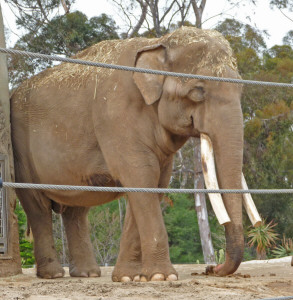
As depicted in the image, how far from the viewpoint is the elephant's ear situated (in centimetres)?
660

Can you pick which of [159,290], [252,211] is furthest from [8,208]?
[252,211]

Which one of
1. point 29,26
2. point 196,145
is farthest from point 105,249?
point 29,26

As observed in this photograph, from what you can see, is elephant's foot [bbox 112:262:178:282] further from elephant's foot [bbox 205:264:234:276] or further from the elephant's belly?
the elephant's belly

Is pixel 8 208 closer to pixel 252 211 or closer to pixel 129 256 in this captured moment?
pixel 129 256

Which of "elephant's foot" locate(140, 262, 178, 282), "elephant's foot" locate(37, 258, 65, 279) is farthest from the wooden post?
"elephant's foot" locate(140, 262, 178, 282)

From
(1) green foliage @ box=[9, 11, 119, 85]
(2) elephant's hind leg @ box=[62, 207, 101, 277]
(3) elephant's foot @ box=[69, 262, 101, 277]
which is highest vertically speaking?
(1) green foliage @ box=[9, 11, 119, 85]

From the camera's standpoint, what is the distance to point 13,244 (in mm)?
7188

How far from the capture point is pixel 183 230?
31.4 metres

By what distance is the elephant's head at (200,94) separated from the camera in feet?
20.6

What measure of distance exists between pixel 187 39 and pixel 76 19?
14.1 m

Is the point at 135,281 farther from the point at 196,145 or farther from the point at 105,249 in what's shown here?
the point at 105,249

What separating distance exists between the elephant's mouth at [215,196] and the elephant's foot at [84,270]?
2.18 metres

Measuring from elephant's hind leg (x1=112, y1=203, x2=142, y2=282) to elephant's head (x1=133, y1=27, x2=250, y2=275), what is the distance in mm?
793

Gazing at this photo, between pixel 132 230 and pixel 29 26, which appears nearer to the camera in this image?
pixel 132 230
